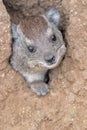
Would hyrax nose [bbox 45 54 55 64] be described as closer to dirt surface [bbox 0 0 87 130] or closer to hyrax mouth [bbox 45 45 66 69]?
hyrax mouth [bbox 45 45 66 69]

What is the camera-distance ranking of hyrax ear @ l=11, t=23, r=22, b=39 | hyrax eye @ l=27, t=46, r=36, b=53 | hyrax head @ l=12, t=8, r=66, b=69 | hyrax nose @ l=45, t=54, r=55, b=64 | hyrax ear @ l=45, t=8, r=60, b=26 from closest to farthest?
hyrax nose @ l=45, t=54, r=55, b=64 < hyrax head @ l=12, t=8, r=66, b=69 < hyrax eye @ l=27, t=46, r=36, b=53 < hyrax ear @ l=11, t=23, r=22, b=39 < hyrax ear @ l=45, t=8, r=60, b=26

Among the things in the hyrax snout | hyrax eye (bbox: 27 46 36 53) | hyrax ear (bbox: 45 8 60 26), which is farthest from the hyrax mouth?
hyrax ear (bbox: 45 8 60 26)

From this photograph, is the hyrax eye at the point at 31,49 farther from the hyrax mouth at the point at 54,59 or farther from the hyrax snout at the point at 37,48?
the hyrax mouth at the point at 54,59

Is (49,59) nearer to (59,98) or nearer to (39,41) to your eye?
(39,41)

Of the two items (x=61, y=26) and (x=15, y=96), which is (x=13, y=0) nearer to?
(x=61, y=26)

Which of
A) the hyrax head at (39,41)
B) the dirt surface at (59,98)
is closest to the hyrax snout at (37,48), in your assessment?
the hyrax head at (39,41)

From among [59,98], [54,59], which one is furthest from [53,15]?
[59,98]
